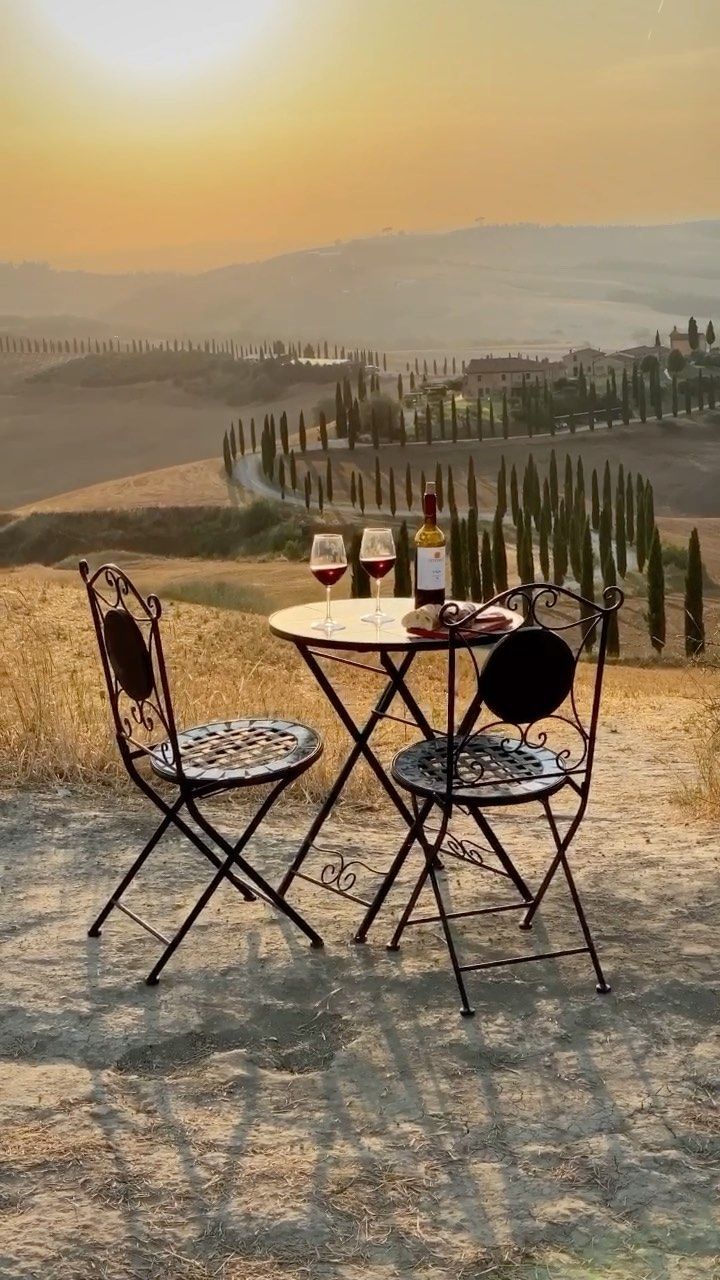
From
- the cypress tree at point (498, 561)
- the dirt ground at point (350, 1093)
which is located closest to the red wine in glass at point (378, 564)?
the dirt ground at point (350, 1093)

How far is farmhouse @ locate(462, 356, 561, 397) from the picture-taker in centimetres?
4238

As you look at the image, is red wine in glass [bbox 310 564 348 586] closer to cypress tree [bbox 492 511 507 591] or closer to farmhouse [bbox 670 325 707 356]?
cypress tree [bbox 492 511 507 591]

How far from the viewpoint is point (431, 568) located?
288 cm

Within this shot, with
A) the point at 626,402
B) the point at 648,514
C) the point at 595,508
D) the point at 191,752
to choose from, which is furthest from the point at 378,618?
the point at 626,402

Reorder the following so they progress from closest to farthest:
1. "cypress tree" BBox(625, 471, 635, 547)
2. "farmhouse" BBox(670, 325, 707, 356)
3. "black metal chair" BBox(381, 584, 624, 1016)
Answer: "black metal chair" BBox(381, 584, 624, 1016)
"cypress tree" BBox(625, 471, 635, 547)
"farmhouse" BBox(670, 325, 707, 356)

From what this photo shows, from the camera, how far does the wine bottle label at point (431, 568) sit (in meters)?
2.88

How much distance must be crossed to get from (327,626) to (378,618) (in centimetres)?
14

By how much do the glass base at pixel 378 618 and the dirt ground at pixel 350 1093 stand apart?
2.57 feet

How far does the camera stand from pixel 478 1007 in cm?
260

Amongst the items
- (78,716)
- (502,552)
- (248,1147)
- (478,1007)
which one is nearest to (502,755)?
(478,1007)

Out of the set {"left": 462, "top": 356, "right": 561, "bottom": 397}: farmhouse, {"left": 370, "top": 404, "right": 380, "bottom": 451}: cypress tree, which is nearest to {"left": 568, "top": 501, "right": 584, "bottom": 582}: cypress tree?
{"left": 370, "top": 404, "right": 380, "bottom": 451}: cypress tree

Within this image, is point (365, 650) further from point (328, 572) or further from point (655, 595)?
point (655, 595)

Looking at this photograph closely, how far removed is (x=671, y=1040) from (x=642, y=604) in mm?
29346

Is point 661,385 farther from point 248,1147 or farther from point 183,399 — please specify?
point 248,1147
